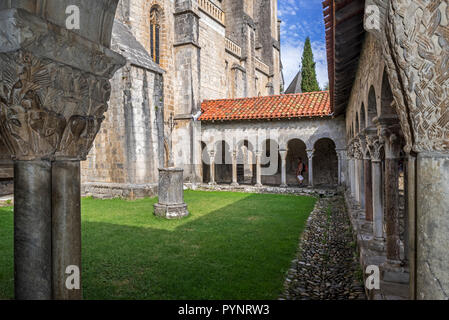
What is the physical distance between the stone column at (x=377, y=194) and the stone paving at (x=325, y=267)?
19.5 inches

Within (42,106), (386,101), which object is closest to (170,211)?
(386,101)

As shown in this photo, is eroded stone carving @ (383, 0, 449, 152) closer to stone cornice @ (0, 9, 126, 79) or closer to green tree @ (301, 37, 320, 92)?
stone cornice @ (0, 9, 126, 79)

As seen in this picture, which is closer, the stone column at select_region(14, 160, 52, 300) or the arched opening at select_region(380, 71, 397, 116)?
the stone column at select_region(14, 160, 52, 300)

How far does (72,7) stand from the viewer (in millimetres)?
1972

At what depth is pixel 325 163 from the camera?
1684 centimetres

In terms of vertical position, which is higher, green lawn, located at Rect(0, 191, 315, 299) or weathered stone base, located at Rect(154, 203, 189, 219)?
weathered stone base, located at Rect(154, 203, 189, 219)

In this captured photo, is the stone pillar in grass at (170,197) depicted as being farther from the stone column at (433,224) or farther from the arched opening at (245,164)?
the arched opening at (245,164)

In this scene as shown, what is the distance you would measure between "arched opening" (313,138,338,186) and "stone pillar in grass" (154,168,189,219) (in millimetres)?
10664

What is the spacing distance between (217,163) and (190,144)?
15.0 ft

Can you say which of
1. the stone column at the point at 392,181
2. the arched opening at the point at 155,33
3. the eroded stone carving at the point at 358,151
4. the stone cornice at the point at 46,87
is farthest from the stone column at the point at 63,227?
the arched opening at the point at 155,33

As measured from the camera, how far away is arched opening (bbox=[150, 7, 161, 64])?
13867 mm

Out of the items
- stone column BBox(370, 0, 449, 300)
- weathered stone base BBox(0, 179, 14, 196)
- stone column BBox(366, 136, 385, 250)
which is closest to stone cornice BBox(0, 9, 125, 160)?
stone column BBox(370, 0, 449, 300)

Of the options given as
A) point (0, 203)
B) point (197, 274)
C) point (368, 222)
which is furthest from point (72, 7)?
point (0, 203)
